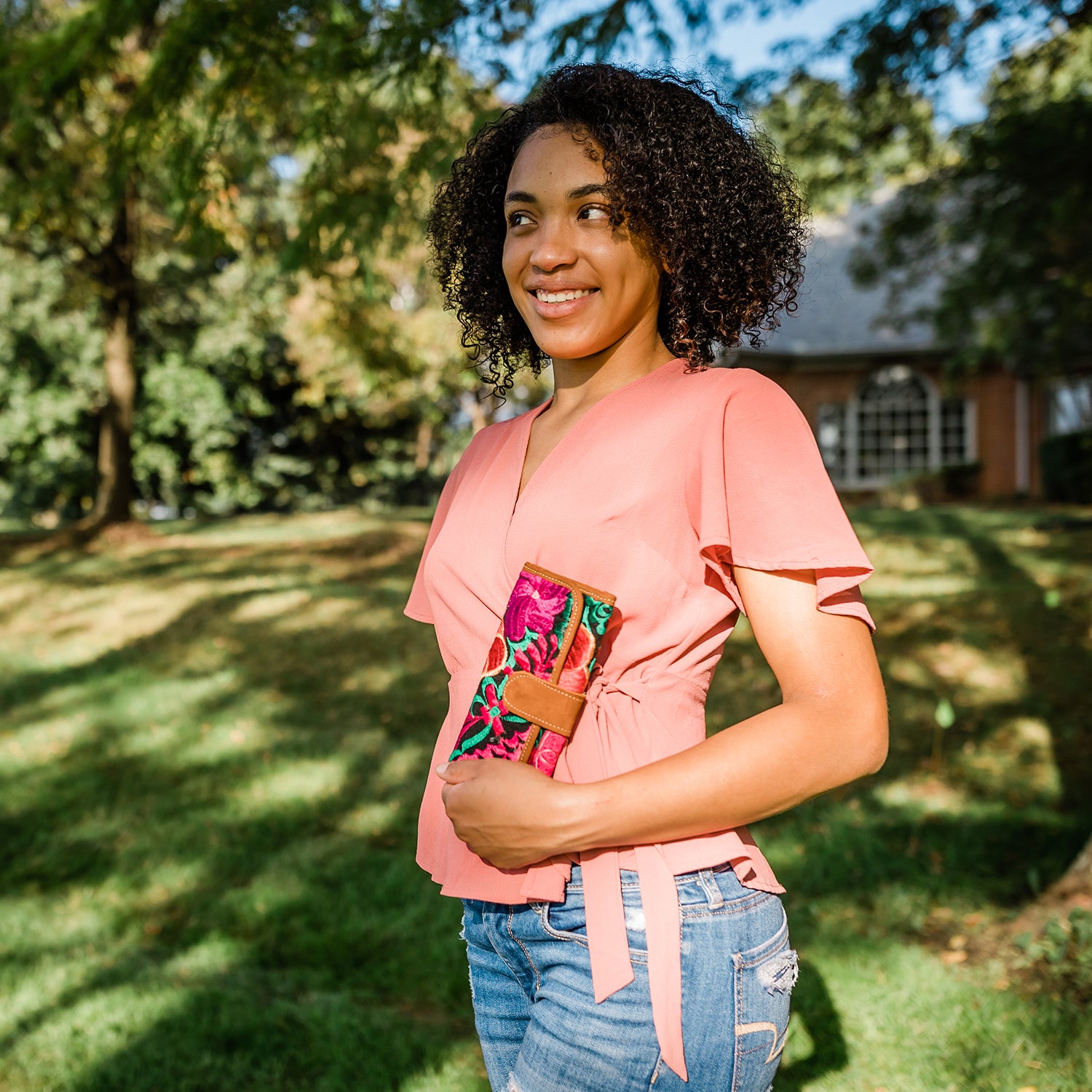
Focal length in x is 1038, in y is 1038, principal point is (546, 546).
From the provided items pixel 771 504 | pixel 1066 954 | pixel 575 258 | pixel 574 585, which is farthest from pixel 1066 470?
pixel 574 585

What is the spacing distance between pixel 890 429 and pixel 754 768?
21.4 metres

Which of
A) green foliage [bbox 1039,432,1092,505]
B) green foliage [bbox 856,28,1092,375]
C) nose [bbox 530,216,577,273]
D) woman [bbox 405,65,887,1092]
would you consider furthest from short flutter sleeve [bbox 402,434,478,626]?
green foliage [bbox 1039,432,1092,505]

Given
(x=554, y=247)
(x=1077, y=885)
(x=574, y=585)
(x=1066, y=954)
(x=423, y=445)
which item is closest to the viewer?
(x=574, y=585)

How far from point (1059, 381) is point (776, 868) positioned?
55.1 feet

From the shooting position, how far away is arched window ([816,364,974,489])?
2098cm

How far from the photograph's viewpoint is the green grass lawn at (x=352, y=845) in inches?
144

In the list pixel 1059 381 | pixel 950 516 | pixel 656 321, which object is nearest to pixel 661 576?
pixel 656 321

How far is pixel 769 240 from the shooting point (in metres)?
1.72

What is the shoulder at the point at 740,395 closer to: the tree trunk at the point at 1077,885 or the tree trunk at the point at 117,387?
the tree trunk at the point at 1077,885

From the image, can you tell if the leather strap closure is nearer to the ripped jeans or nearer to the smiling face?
the ripped jeans

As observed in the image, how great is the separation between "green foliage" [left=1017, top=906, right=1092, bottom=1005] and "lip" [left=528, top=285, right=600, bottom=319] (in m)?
3.39

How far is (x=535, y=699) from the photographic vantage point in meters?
1.39

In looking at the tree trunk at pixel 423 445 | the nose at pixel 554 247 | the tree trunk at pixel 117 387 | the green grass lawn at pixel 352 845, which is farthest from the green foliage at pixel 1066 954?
the tree trunk at pixel 423 445

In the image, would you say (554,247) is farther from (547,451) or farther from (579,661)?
(579,661)
